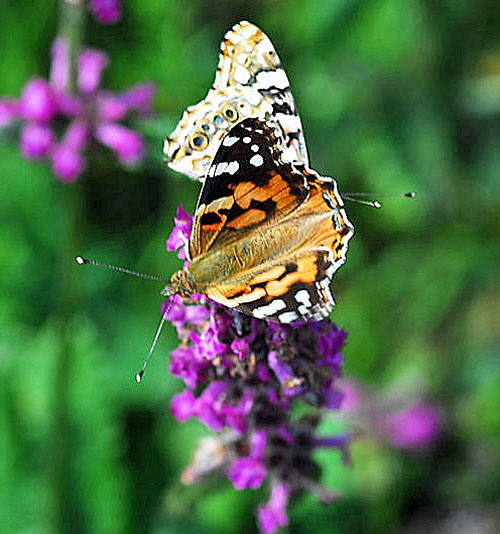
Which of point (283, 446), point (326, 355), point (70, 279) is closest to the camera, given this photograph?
point (326, 355)

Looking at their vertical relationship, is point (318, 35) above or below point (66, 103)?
above

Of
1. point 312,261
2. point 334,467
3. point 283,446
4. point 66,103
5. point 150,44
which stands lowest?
point 334,467

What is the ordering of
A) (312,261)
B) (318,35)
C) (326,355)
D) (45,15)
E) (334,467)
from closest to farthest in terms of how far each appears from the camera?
(312,261) < (326,355) < (334,467) < (45,15) < (318,35)

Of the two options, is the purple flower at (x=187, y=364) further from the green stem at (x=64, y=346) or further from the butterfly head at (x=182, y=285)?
the green stem at (x=64, y=346)

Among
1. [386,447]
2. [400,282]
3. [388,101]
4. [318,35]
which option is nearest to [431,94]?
[388,101]

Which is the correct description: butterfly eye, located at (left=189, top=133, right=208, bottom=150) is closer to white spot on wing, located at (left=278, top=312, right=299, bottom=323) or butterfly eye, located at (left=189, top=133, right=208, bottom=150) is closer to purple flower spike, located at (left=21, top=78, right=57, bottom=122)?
white spot on wing, located at (left=278, top=312, right=299, bottom=323)

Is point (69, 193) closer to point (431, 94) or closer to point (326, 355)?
point (326, 355)

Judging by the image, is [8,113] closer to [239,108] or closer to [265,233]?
[239,108]
